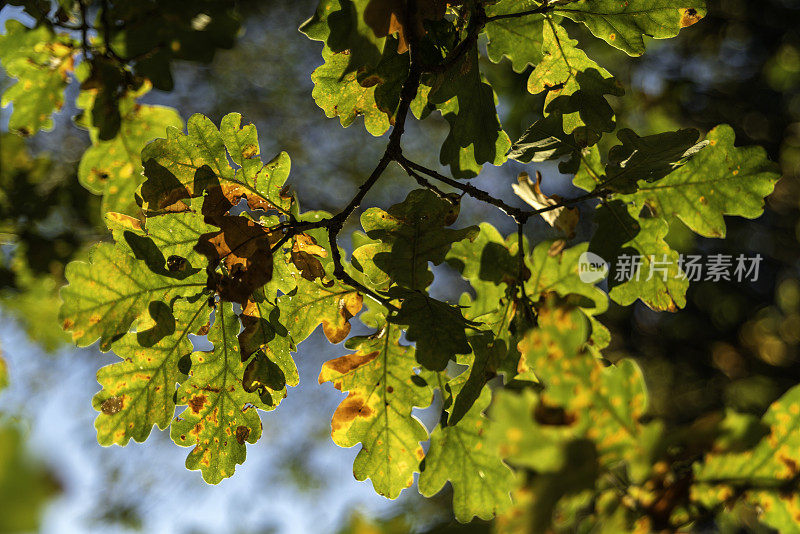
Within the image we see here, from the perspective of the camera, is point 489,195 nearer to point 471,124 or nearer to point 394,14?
point 471,124

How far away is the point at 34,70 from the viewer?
1744mm

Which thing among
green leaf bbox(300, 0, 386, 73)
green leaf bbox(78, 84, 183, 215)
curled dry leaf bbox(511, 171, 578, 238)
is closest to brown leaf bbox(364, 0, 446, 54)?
green leaf bbox(300, 0, 386, 73)

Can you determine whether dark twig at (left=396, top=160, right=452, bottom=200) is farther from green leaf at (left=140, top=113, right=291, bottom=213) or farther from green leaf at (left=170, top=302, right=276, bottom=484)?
green leaf at (left=170, top=302, right=276, bottom=484)

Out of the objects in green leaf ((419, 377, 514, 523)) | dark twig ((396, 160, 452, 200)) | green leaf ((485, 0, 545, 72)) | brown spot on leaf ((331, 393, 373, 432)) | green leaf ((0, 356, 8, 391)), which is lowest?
green leaf ((0, 356, 8, 391))

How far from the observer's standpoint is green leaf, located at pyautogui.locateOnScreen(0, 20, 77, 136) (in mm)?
1682

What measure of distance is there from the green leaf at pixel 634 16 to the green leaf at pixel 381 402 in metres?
0.86

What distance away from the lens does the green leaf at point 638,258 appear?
139cm

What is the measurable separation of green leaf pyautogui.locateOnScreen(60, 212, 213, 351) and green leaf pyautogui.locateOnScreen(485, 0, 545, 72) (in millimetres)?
908

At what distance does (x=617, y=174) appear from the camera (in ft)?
4.14

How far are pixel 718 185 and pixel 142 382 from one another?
1.46m

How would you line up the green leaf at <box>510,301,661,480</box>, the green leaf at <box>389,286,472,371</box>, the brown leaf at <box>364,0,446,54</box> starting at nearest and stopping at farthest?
the green leaf at <box>510,301,661,480</box>
the brown leaf at <box>364,0,446,54</box>
the green leaf at <box>389,286,472,371</box>

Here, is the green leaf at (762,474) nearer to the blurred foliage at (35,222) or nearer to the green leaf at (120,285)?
the green leaf at (120,285)

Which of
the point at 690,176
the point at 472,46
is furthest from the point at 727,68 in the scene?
the point at 472,46

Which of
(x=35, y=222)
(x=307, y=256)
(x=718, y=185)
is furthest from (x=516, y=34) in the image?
(x=35, y=222)
